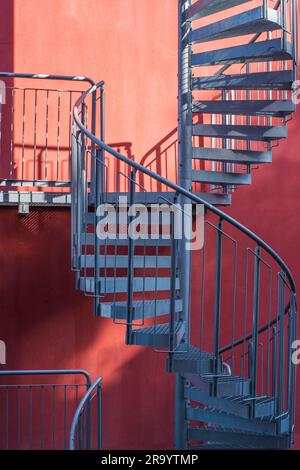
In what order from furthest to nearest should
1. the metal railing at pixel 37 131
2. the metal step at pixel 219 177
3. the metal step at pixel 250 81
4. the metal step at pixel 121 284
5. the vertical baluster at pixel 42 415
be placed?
the metal railing at pixel 37 131 → the vertical baluster at pixel 42 415 → the metal step at pixel 219 177 → the metal step at pixel 250 81 → the metal step at pixel 121 284

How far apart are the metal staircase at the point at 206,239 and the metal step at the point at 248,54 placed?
10 mm

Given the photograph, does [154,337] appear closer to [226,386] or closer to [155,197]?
[226,386]

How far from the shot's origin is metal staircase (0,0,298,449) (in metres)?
4.83

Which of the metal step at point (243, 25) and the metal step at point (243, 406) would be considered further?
the metal step at point (243, 25)

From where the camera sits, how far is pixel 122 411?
675 centimetres

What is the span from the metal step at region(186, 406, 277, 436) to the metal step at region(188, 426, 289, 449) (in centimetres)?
10

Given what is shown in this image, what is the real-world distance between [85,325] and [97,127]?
180 centimetres

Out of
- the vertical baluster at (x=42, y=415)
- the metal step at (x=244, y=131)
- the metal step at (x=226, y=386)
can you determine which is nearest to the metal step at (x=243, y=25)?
the metal step at (x=244, y=131)

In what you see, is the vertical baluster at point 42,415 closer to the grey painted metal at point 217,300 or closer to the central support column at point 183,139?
A: the central support column at point 183,139

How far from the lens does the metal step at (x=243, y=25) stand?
5453 millimetres

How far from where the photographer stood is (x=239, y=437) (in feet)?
17.5

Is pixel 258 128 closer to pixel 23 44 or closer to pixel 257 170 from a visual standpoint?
pixel 257 170

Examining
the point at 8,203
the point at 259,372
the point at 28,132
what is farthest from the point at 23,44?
the point at 259,372

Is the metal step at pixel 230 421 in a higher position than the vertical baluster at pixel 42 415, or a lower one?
higher
